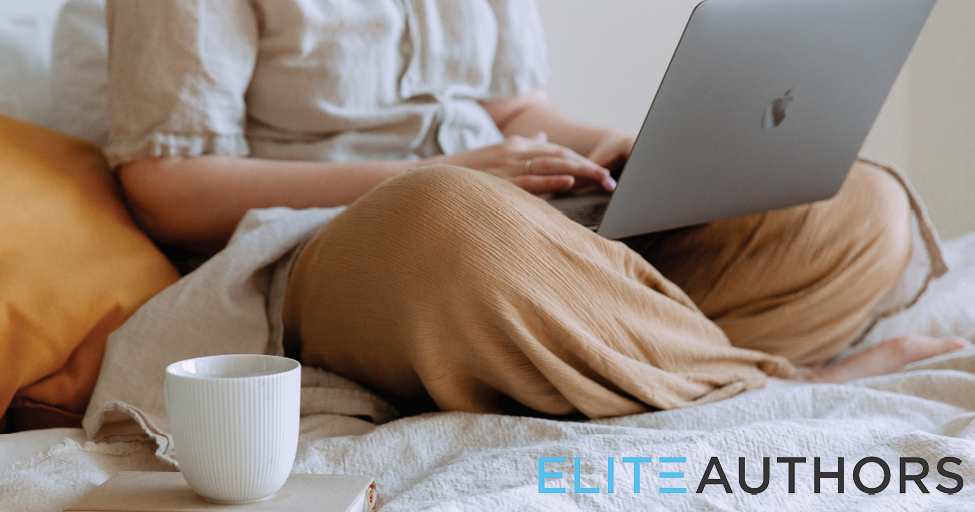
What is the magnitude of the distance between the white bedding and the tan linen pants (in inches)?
1.5

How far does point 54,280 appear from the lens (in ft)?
2.36

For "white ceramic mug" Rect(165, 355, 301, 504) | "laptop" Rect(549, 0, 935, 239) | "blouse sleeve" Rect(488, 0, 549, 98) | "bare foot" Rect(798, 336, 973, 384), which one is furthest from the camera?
"blouse sleeve" Rect(488, 0, 549, 98)

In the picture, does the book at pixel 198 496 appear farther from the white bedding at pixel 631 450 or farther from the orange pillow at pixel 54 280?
the orange pillow at pixel 54 280

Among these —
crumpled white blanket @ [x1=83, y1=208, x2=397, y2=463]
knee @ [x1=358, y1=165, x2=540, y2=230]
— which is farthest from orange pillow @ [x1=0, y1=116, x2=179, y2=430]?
knee @ [x1=358, y1=165, x2=540, y2=230]

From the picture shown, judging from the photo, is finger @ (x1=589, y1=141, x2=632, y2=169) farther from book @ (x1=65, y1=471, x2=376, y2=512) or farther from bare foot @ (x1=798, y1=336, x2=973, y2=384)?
book @ (x1=65, y1=471, x2=376, y2=512)

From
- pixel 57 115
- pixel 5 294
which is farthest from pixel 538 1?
pixel 5 294

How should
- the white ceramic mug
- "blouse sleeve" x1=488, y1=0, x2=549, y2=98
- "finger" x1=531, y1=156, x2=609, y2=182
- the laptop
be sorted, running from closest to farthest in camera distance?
the white ceramic mug → the laptop → "finger" x1=531, y1=156, x2=609, y2=182 → "blouse sleeve" x1=488, y1=0, x2=549, y2=98

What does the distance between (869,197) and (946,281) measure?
28 centimetres

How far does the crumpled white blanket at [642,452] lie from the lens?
19.7 inches

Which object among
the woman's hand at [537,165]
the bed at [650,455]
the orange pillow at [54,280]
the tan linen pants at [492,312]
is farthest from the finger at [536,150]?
the orange pillow at [54,280]

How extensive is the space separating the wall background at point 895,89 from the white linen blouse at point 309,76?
2.00 feet

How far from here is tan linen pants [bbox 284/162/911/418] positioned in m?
0.66

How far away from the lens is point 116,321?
0.76 m

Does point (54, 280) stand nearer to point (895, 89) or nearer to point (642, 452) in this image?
point (642, 452)
